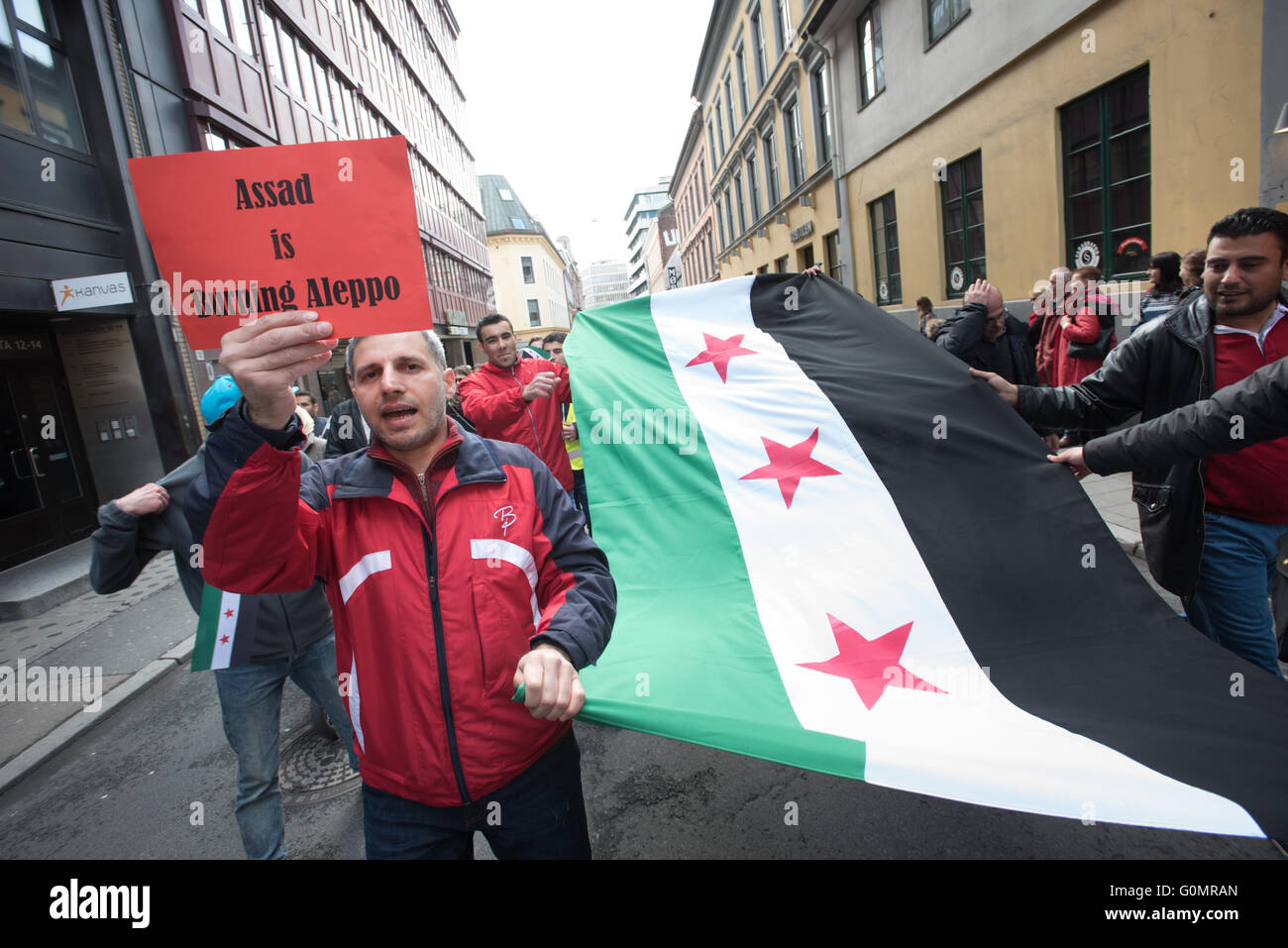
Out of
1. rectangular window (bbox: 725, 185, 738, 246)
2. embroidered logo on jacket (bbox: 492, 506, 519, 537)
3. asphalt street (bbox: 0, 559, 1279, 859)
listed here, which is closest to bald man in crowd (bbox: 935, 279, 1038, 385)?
asphalt street (bbox: 0, 559, 1279, 859)

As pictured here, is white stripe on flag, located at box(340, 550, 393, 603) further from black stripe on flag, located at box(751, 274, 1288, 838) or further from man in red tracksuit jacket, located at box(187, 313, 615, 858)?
black stripe on flag, located at box(751, 274, 1288, 838)

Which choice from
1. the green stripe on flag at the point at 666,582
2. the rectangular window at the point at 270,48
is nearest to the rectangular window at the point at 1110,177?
the green stripe on flag at the point at 666,582

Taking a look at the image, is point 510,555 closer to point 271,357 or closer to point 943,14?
point 271,357

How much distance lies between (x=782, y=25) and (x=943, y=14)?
421 inches

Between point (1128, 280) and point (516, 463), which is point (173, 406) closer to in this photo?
point (516, 463)

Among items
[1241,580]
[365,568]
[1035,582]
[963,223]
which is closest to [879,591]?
[1035,582]

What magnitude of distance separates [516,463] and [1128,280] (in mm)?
8764

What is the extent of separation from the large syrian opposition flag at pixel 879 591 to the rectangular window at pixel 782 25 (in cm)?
1950

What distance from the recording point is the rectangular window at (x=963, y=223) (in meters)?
11.0

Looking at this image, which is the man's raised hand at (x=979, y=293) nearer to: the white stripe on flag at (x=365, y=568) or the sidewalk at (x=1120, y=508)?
the sidewalk at (x=1120, y=508)

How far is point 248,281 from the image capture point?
146 centimetres

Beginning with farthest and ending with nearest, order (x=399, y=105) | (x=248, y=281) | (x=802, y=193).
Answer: (x=399, y=105) → (x=802, y=193) → (x=248, y=281)
